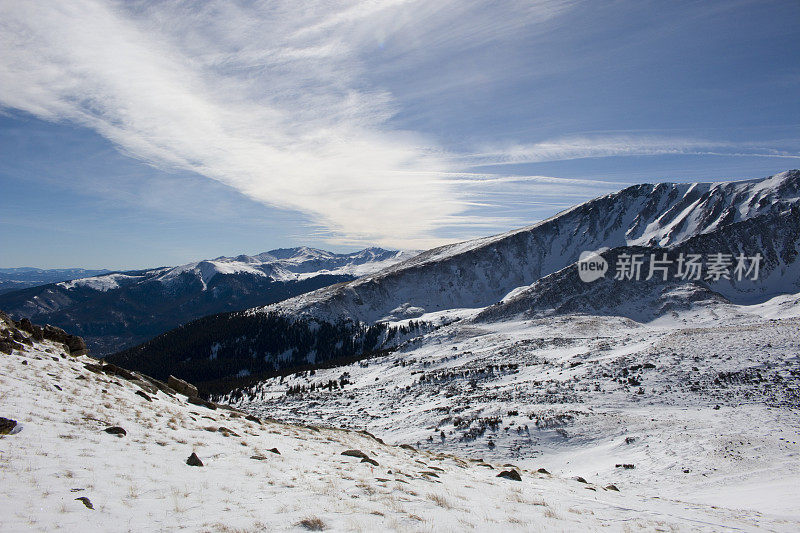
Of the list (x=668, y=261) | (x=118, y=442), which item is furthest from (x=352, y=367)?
(x=668, y=261)

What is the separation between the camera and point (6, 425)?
32.9 feet

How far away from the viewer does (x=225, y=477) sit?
10.4m

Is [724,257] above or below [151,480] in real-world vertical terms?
above

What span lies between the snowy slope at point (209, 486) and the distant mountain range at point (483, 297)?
370 ft

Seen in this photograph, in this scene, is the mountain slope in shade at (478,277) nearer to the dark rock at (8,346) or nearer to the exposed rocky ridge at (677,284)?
the exposed rocky ridge at (677,284)

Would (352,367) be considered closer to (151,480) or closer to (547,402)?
(547,402)

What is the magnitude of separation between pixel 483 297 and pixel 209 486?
183m

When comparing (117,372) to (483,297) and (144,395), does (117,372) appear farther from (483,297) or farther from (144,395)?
(483,297)

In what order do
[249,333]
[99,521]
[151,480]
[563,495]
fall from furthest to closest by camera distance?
[249,333]
[563,495]
[151,480]
[99,521]

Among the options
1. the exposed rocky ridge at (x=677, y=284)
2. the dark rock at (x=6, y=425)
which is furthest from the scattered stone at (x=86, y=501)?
the exposed rocky ridge at (x=677, y=284)

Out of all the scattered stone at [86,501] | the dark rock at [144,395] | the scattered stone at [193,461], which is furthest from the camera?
the dark rock at [144,395]

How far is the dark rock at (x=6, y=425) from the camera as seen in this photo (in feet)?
32.4

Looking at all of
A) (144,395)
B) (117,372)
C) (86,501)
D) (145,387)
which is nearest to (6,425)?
(86,501)

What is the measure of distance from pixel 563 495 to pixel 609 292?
12642 cm
